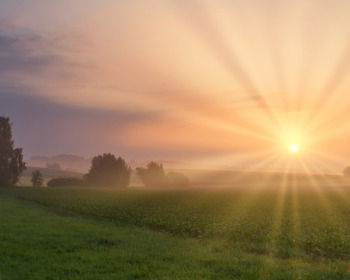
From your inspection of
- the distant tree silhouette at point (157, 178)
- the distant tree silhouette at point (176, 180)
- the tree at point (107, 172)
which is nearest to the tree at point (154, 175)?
the distant tree silhouette at point (157, 178)

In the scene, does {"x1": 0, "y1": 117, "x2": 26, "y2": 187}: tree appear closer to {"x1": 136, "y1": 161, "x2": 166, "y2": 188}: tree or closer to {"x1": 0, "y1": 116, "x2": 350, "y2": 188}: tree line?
{"x1": 0, "y1": 116, "x2": 350, "y2": 188}: tree line

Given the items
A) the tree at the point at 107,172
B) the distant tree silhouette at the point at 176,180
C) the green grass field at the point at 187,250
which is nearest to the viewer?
the green grass field at the point at 187,250

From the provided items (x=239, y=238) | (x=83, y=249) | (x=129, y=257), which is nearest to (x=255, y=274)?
(x=129, y=257)

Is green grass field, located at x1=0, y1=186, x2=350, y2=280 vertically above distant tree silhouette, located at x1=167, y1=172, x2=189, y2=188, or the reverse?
distant tree silhouette, located at x1=167, y1=172, x2=189, y2=188

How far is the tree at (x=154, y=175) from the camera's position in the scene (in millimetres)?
130000

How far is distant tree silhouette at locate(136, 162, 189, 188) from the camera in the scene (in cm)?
13000

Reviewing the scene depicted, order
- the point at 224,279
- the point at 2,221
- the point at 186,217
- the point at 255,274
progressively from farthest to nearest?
the point at 186,217
the point at 2,221
the point at 255,274
the point at 224,279

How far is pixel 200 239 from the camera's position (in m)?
27.0

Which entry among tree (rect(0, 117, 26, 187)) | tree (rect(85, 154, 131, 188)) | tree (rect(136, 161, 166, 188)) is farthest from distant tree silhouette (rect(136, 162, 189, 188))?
tree (rect(0, 117, 26, 187))

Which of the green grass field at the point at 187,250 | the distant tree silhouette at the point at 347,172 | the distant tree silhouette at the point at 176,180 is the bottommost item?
the green grass field at the point at 187,250

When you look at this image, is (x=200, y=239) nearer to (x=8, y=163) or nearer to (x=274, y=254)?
(x=274, y=254)

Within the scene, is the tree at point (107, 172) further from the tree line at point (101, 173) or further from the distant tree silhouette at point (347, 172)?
the distant tree silhouette at point (347, 172)

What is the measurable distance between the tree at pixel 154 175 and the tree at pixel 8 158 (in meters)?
40.3

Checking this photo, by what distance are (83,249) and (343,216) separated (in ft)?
98.2
